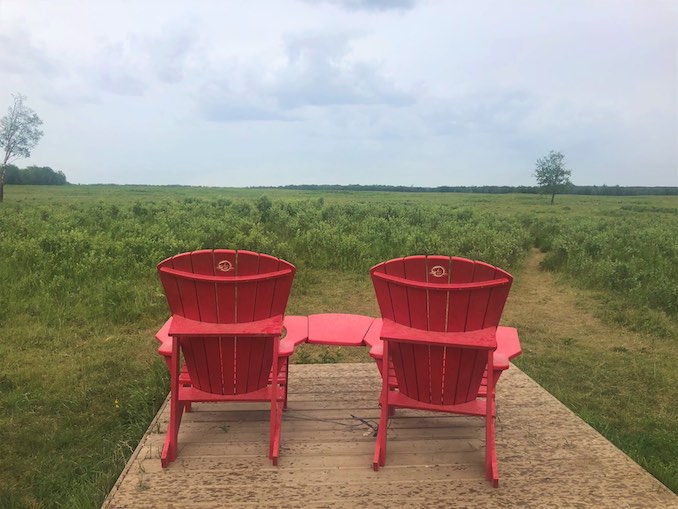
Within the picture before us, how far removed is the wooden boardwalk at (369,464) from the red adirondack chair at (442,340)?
0.20m

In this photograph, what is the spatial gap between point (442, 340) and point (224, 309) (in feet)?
4.18

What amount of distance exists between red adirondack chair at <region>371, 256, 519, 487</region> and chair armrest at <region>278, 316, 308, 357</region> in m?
0.63

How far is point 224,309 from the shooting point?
3.11 m

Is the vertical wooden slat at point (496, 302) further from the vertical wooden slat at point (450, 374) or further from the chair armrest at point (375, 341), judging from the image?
the chair armrest at point (375, 341)

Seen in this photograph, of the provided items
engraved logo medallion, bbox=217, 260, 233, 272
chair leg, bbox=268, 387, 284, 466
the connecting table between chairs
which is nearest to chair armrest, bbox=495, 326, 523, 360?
the connecting table between chairs

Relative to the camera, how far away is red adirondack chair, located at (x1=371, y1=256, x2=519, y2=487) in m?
2.93

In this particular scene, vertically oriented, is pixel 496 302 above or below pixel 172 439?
above

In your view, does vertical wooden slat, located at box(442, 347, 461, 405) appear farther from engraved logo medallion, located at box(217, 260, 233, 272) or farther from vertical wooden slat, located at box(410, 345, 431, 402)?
engraved logo medallion, located at box(217, 260, 233, 272)

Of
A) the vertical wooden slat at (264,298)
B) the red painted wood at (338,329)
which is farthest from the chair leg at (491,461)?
the vertical wooden slat at (264,298)

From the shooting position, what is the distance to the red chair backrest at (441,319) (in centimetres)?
296

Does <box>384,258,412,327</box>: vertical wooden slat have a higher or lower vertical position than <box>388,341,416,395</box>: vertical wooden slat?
higher

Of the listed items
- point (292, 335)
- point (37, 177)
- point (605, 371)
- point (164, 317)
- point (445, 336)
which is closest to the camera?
point (445, 336)

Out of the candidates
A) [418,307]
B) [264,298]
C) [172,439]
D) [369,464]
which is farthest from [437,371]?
[172,439]

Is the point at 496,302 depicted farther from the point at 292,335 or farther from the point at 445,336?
the point at 292,335
